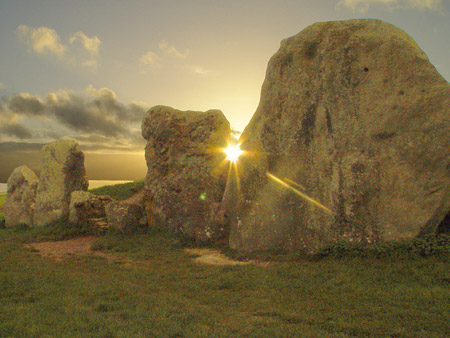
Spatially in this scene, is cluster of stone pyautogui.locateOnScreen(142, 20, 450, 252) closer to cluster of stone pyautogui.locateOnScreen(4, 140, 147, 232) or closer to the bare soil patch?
the bare soil patch

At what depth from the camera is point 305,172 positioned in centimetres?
1203

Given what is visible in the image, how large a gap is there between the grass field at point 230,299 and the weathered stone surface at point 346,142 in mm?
1424

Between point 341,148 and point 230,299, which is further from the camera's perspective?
point 341,148

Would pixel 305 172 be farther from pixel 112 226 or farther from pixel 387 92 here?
pixel 112 226

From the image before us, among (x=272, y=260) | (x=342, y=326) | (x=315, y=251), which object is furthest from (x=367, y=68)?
(x=342, y=326)

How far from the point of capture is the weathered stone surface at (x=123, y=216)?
17422mm

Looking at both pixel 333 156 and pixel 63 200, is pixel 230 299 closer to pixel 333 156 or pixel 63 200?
pixel 333 156

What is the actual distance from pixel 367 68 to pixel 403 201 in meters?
4.32

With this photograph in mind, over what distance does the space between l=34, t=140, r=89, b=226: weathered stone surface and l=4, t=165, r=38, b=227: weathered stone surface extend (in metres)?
1.68

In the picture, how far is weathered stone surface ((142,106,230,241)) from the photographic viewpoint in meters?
15.6

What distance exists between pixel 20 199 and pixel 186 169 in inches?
528

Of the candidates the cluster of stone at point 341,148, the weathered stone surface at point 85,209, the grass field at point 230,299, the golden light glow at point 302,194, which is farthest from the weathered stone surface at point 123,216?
the golden light glow at point 302,194

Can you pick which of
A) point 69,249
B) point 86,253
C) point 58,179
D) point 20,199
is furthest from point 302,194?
point 20,199

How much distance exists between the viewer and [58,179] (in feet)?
69.5
